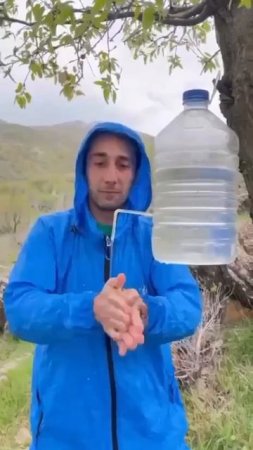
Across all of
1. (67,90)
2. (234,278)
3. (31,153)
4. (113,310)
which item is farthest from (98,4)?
(31,153)

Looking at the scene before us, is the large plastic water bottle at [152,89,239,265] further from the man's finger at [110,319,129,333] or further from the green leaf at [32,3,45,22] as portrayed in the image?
the green leaf at [32,3,45,22]

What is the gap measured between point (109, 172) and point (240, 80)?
16.9 inches

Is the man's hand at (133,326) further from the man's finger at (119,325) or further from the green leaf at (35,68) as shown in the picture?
the green leaf at (35,68)

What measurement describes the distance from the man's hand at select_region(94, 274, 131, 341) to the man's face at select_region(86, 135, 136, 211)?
0.32 meters

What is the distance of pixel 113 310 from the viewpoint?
1.48m

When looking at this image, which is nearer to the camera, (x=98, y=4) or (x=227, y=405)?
(x=98, y=4)

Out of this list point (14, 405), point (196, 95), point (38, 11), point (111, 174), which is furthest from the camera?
point (14, 405)

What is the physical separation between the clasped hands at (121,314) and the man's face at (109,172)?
324 mm

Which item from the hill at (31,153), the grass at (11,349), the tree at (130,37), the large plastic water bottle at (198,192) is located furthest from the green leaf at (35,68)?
the grass at (11,349)

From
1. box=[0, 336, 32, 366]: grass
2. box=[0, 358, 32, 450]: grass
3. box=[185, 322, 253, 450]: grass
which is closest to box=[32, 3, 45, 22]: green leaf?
box=[185, 322, 253, 450]: grass

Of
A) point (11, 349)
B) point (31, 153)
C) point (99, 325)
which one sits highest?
point (31, 153)

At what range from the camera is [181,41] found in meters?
3.37

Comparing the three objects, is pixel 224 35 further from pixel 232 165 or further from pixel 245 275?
pixel 245 275

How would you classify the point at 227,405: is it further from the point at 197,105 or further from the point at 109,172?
the point at 197,105
